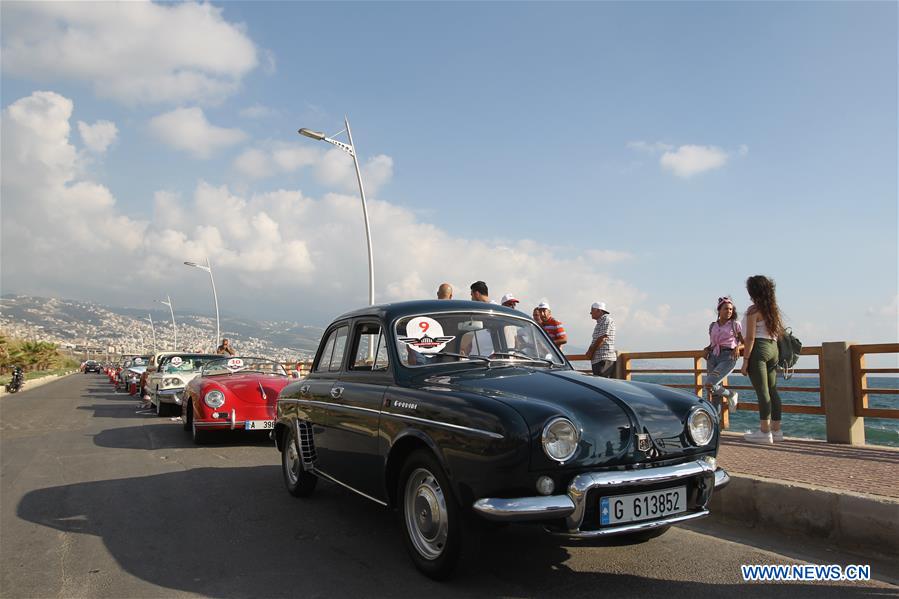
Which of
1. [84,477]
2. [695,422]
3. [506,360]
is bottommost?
[84,477]

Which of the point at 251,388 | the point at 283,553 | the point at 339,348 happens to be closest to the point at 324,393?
the point at 339,348

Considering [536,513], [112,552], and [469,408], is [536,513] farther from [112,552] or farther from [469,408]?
[112,552]

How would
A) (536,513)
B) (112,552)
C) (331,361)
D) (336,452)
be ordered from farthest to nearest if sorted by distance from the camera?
(331,361) → (336,452) → (112,552) → (536,513)

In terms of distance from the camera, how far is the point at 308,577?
382cm

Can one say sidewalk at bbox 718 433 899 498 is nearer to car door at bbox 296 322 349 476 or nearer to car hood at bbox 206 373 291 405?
car door at bbox 296 322 349 476

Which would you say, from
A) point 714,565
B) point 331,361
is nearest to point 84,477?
point 331,361

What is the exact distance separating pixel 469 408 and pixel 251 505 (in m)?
3.15

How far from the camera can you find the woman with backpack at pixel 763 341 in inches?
295

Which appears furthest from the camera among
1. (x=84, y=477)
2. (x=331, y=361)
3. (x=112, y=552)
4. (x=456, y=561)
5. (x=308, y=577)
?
(x=84, y=477)

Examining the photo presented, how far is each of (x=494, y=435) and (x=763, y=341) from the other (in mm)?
5447

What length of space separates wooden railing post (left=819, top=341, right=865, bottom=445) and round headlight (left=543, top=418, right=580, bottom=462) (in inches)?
243

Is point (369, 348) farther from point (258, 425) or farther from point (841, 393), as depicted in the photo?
point (841, 393)

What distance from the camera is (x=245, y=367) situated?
36.3ft
